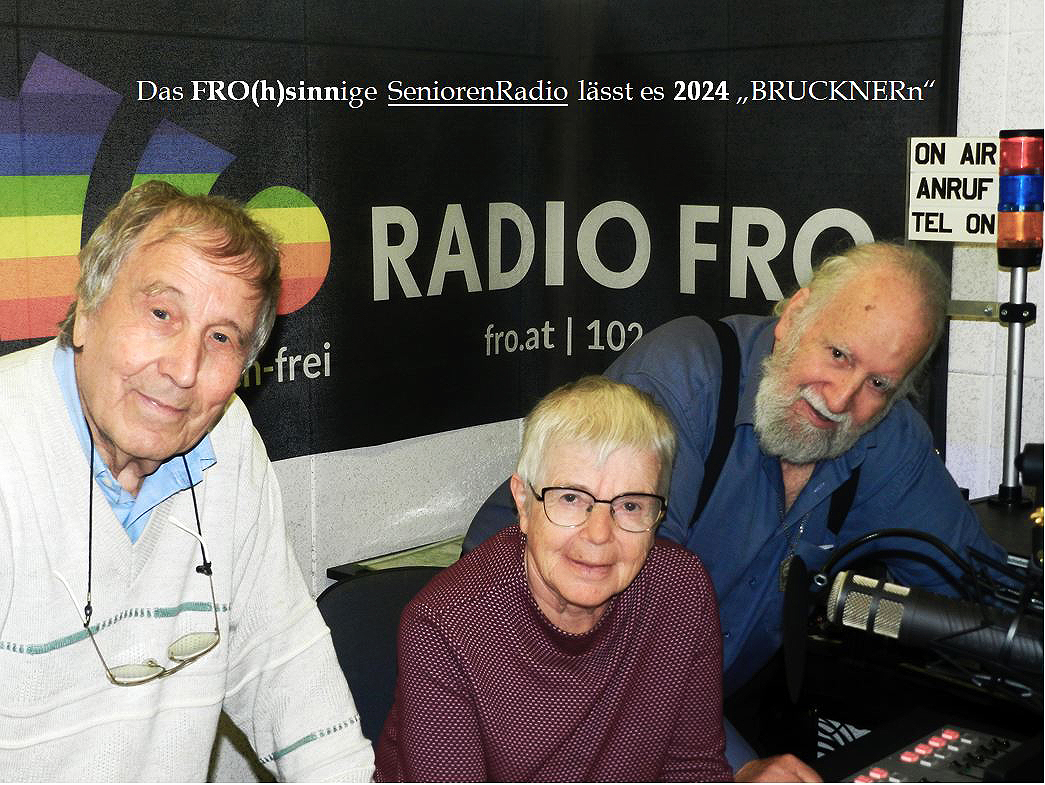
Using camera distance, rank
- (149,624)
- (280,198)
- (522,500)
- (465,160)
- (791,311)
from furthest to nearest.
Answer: (465,160), (280,198), (791,311), (522,500), (149,624)

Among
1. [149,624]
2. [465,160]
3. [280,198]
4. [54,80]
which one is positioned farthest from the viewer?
[465,160]

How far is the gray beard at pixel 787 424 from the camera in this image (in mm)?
2096

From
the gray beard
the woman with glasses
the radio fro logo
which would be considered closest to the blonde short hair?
the woman with glasses

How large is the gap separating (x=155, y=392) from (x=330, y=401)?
7.27 feet

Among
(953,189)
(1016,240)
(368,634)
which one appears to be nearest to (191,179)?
(368,634)

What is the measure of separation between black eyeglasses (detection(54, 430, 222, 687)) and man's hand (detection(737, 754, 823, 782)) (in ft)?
2.66

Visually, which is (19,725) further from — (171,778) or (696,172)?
(696,172)

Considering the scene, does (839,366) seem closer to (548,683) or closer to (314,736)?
(548,683)

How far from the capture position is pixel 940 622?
1378 millimetres

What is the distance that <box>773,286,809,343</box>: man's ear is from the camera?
213 cm

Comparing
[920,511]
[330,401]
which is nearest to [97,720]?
[920,511]

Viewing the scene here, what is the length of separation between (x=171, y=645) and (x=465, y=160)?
267cm

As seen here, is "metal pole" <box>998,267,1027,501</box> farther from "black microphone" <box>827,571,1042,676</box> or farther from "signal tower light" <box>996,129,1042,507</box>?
"black microphone" <box>827,571,1042,676</box>

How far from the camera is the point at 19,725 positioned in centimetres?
152
